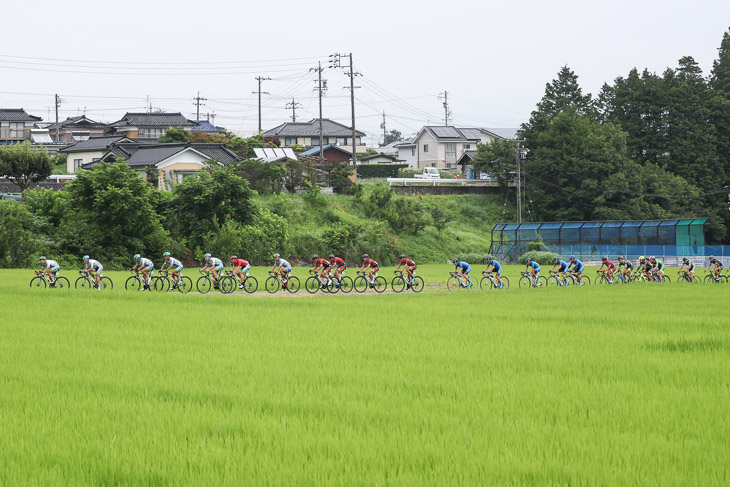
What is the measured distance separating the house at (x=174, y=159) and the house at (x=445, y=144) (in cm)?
3629

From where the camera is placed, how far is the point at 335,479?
5.70 metres

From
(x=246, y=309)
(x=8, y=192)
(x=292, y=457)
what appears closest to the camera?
(x=292, y=457)

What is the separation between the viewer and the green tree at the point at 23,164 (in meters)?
49.8

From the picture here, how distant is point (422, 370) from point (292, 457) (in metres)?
4.08

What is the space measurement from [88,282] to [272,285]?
588 centimetres

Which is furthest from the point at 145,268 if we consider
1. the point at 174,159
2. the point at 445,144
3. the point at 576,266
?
the point at 445,144

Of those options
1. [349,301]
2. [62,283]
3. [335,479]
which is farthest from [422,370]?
[62,283]

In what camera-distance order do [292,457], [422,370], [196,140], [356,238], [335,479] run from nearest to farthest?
1. [335,479]
2. [292,457]
3. [422,370]
4. [356,238]
5. [196,140]

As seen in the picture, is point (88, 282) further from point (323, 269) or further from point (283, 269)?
point (323, 269)

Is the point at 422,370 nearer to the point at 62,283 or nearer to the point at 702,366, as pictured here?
the point at 702,366

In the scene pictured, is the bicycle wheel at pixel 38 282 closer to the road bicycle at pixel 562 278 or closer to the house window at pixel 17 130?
the road bicycle at pixel 562 278

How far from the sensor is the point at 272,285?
26125 millimetres

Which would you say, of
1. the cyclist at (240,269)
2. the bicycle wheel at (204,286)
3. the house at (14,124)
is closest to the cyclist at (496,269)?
the cyclist at (240,269)

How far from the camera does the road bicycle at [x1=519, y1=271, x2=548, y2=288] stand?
1216 inches
